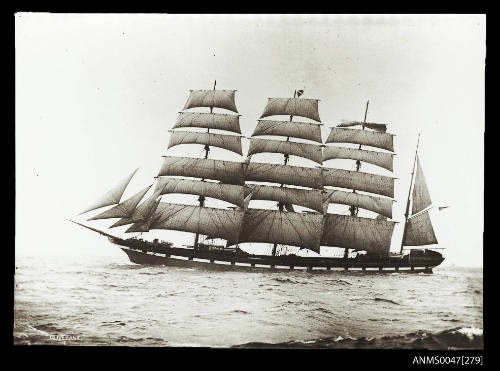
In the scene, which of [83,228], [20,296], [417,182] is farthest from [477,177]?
[20,296]

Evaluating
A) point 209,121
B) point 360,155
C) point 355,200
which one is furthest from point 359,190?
point 209,121

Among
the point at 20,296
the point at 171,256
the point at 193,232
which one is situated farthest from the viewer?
the point at 193,232

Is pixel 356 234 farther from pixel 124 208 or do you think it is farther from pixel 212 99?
pixel 124 208

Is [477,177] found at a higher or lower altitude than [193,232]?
higher

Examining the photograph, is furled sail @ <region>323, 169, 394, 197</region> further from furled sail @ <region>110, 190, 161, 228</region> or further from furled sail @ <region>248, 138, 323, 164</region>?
furled sail @ <region>110, 190, 161, 228</region>

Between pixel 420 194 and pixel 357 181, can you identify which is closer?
pixel 420 194

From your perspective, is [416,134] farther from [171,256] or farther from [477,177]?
[171,256]

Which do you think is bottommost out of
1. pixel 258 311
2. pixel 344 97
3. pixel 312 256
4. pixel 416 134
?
pixel 258 311
